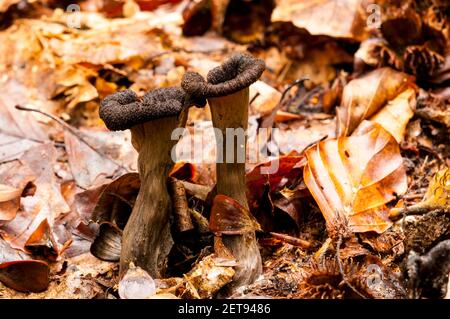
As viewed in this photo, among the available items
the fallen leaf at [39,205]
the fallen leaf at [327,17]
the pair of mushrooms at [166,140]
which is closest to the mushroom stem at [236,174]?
the pair of mushrooms at [166,140]

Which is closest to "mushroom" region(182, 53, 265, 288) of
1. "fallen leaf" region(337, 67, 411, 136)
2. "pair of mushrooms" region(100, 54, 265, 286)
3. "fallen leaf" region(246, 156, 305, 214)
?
"pair of mushrooms" region(100, 54, 265, 286)

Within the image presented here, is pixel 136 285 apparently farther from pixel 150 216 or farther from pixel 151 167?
pixel 151 167

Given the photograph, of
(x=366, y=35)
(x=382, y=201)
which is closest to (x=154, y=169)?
(x=382, y=201)

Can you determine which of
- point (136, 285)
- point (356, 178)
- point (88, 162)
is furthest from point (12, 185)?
point (356, 178)

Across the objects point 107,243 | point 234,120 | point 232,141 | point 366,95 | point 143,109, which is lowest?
point 107,243

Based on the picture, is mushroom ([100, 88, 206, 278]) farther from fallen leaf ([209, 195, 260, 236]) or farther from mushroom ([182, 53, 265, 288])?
fallen leaf ([209, 195, 260, 236])

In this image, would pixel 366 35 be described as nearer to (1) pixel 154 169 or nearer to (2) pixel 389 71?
(2) pixel 389 71

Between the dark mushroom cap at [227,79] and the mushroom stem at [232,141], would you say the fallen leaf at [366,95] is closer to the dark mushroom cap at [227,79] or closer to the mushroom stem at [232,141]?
the mushroom stem at [232,141]
